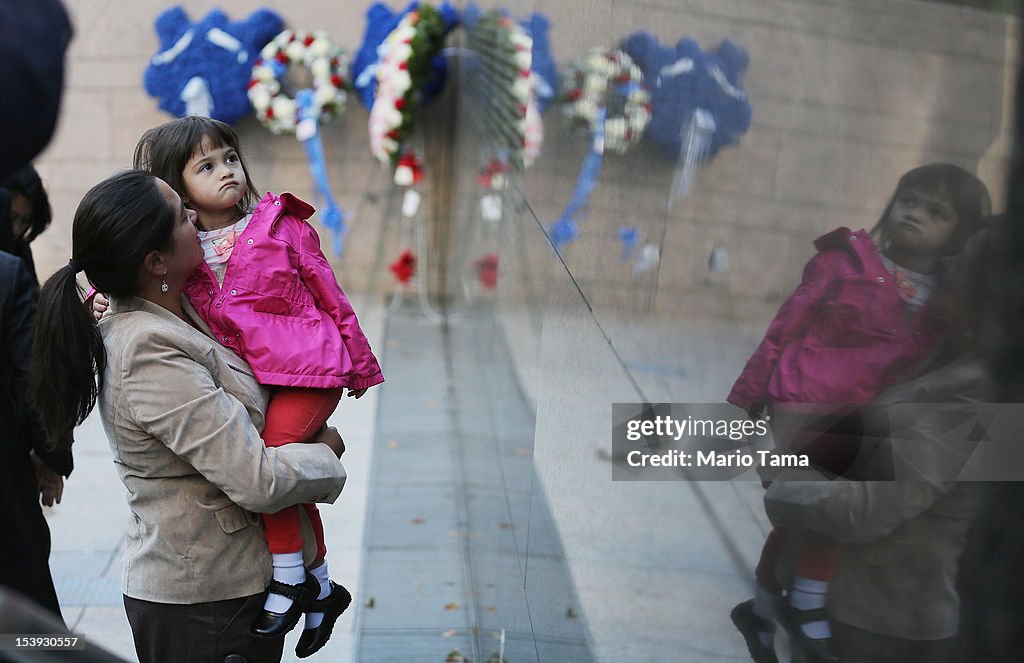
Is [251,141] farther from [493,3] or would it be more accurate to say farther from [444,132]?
[493,3]

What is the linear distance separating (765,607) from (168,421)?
1334mm

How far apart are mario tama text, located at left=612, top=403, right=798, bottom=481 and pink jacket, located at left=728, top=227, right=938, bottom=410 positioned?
6 centimetres

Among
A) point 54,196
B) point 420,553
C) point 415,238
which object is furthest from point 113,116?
point 420,553

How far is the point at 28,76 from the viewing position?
1.21 metres

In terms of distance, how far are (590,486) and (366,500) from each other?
3663 mm

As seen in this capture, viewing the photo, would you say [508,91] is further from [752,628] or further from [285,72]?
[285,72]

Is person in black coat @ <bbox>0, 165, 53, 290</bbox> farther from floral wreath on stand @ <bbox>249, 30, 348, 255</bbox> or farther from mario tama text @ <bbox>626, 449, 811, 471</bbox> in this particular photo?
floral wreath on stand @ <bbox>249, 30, 348, 255</bbox>

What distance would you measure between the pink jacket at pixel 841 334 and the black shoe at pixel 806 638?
207mm

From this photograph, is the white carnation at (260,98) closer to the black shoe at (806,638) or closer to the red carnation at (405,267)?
the red carnation at (405,267)

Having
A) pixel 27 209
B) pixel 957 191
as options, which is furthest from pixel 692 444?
pixel 27 209

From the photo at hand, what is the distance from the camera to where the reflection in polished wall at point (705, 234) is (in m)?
0.88

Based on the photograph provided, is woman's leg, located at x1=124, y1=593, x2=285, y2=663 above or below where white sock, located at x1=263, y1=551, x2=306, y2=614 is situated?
below

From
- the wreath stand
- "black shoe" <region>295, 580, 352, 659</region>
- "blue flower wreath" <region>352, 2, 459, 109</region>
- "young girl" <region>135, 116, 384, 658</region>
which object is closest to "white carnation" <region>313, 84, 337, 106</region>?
"blue flower wreath" <region>352, 2, 459, 109</region>

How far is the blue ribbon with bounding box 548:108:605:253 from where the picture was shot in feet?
7.86
